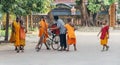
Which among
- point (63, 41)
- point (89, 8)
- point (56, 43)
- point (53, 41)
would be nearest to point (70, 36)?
point (63, 41)

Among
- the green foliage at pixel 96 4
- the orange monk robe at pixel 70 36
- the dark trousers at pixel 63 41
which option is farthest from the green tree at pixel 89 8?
the orange monk robe at pixel 70 36

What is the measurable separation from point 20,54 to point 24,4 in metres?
6.46

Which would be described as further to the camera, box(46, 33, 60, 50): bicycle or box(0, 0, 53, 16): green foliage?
box(0, 0, 53, 16): green foliage

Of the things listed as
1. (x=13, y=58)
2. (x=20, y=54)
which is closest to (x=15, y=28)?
(x=20, y=54)

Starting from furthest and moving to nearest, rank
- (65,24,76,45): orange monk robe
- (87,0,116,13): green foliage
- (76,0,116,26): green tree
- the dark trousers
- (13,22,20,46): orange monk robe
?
1. (76,0,116,26): green tree
2. (87,0,116,13): green foliage
3. the dark trousers
4. (65,24,76,45): orange monk robe
5. (13,22,20,46): orange monk robe

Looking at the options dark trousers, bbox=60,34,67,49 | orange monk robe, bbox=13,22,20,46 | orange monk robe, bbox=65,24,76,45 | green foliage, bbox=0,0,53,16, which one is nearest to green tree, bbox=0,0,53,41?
green foliage, bbox=0,0,53,16

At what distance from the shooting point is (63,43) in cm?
2380

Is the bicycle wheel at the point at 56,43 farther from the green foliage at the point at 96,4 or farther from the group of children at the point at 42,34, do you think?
the green foliage at the point at 96,4

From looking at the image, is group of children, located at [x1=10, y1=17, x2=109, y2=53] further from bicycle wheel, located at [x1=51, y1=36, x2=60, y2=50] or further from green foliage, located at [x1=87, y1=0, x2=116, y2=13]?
green foliage, located at [x1=87, y1=0, x2=116, y2=13]

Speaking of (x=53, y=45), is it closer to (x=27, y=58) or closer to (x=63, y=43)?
(x=63, y=43)

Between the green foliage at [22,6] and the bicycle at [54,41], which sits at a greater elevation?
the green foliage at [22,6]

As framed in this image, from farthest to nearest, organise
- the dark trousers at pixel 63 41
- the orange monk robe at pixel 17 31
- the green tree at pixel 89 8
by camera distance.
A: the green tree at pixel 89 8 → the dark trousers at pixel 63 41 → the orange monk robe at pixel 17 31

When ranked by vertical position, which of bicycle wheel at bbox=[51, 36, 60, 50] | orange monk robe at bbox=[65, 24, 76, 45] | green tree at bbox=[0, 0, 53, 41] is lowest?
bicycle wheel at bbox=[51, 36, 60, 50]

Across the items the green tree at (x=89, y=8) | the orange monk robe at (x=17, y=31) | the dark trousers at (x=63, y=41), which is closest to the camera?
the orange monk robe at (x=17, y=31)
